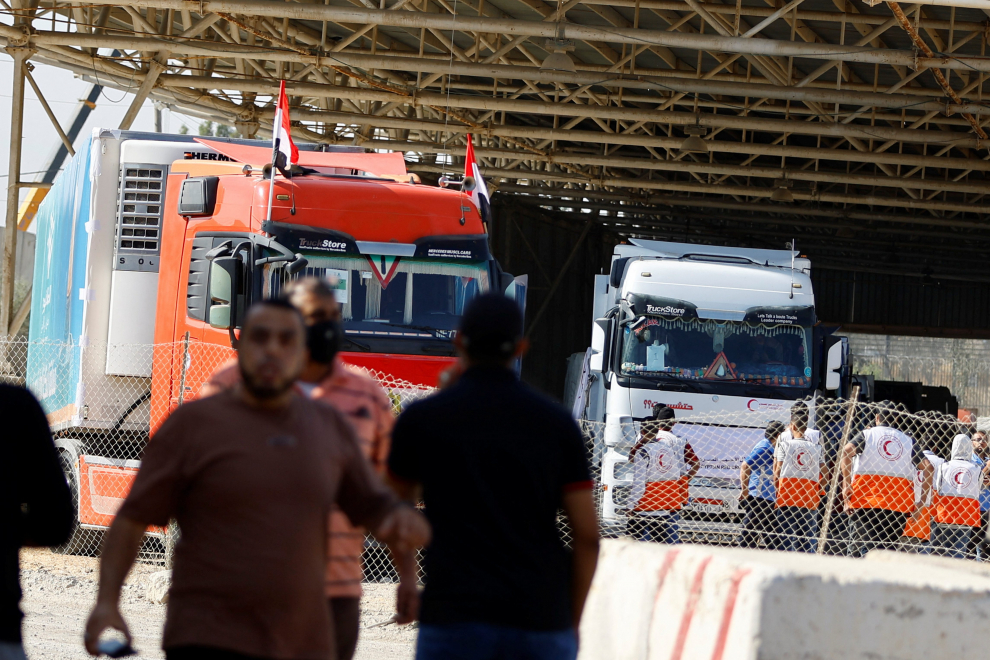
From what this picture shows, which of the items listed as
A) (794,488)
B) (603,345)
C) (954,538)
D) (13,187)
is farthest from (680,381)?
(13,187)

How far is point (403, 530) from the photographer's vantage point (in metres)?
3.30

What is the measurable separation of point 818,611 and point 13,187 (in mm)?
16941

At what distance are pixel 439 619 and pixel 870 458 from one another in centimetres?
887

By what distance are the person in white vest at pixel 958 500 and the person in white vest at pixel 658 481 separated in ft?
8.84

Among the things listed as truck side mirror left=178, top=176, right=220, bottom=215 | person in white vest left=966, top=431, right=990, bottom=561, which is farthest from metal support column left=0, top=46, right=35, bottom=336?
person in white vest left=966, top=431, right=990, bottom=561

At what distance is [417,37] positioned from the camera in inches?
873

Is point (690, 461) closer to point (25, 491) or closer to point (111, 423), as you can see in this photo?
point (111, 423)

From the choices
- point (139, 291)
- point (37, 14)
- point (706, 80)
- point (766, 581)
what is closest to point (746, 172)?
point (706, 80)

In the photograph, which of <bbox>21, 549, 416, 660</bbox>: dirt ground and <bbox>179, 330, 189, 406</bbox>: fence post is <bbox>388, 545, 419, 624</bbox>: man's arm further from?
<bbox>179, 330, 189, 406</bbox>: fence post

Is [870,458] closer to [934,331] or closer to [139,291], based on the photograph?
[139,291]

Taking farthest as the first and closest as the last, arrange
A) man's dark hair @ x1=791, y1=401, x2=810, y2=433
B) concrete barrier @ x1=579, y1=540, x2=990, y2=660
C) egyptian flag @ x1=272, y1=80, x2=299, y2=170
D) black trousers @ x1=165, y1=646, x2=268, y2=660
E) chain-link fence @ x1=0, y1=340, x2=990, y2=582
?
1. man's dark hair @ x1=791, y1=401, x2=810, y2=433
2. chain-link fence @ x1=0, y1=340, x2=990, y2=582
3. egyptian flag @ x1=272, y1=80, x2=299, y2=170
4. concrete barrier @ x1=579, y1=540, x2=990, y2=660
5. black trousers @ x1=165, y1=646, x2=268, y2=660

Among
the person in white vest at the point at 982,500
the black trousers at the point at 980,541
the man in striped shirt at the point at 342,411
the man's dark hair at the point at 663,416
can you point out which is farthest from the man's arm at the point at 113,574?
the black trousers at the point at 980,541

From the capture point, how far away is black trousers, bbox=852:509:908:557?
1159 centimetres

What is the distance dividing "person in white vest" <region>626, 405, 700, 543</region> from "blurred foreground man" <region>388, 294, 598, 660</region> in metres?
7.75
